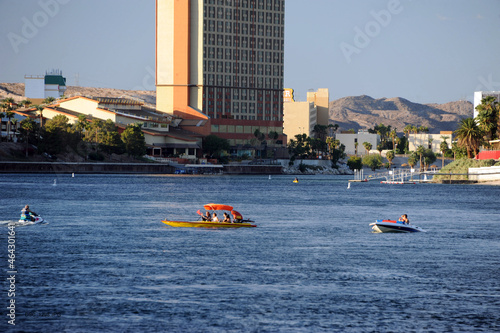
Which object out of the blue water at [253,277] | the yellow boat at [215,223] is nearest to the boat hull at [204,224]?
the yellow boat at [215,223]

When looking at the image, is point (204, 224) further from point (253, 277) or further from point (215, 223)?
point (253, 277)

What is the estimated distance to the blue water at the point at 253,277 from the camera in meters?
38.9

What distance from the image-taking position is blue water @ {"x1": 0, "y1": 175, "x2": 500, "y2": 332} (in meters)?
38.9

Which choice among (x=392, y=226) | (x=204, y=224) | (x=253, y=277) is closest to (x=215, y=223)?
(x=204, y=224)

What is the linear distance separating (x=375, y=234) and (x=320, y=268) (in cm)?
2428

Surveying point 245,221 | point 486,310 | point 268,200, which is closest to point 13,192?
point 268,200

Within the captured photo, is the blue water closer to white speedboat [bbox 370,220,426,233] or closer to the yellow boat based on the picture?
the yellow boat

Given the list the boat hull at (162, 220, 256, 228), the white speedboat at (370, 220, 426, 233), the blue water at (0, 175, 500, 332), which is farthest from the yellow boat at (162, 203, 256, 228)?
the white speedboat at (370, 220, 426, 233)

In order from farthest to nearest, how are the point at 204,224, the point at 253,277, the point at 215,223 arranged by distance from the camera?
1. the point at 204,224
2. the point at 215,223
3. the point at 253,277

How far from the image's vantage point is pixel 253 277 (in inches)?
1976

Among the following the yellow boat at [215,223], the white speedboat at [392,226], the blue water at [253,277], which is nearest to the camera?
the blue water at [253,277]

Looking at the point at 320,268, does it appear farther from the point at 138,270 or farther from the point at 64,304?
the point at 64,304

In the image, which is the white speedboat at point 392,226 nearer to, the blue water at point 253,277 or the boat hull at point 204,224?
the blue water at point 253,277

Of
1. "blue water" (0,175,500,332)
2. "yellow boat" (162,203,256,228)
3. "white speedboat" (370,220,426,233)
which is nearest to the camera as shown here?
"blue water" (0,175,500,332)
